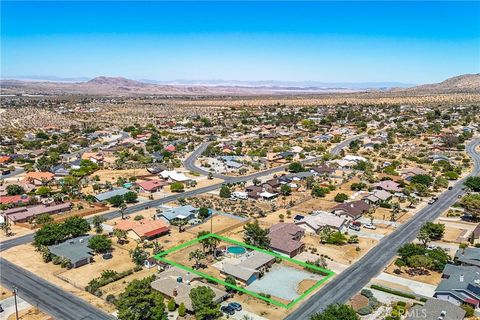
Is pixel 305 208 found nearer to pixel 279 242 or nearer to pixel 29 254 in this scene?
pixel 279 242

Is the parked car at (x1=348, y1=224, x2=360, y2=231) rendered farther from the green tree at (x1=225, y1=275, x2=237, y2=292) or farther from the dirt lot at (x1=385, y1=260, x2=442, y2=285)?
the green tree at (x1=225, y1=275, x2=237, y2=292)

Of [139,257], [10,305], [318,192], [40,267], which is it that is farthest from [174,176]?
[10,305]

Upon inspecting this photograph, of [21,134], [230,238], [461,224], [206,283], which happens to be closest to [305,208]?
[230,238]

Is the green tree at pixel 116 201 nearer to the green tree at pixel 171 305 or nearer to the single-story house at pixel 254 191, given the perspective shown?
the single-story house at pixel 254 191

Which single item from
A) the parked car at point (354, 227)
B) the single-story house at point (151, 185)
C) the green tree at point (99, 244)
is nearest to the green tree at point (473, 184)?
the parked car at point (354, 227)

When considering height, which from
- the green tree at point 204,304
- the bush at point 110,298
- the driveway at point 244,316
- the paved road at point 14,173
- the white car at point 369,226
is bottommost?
the paved road at point 14,173

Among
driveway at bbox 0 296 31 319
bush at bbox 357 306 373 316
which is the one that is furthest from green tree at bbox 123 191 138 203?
bush at bbox 357 306 373 316

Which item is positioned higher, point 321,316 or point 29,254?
point 321,316
